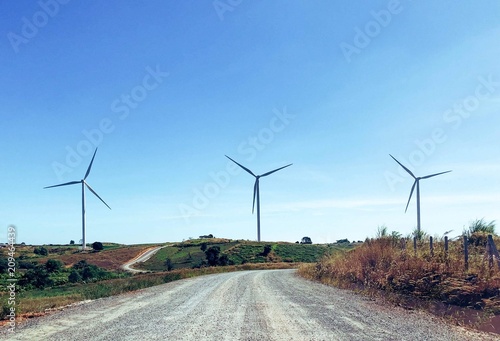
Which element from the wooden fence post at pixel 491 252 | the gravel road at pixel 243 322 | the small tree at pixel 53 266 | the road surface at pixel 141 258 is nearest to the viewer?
the gravel road at pixel 243 322

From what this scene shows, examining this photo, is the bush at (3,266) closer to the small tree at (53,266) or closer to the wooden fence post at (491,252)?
the small tree at (53,266)

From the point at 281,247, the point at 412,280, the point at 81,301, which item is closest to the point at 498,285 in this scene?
the point at 412,280

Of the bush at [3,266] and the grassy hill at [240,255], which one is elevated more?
the bush at [3,266]

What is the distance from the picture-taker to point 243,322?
1203 cm

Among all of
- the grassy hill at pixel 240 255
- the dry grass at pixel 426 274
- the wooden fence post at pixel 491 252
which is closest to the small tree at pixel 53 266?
the grassy hill at pixel 240 255

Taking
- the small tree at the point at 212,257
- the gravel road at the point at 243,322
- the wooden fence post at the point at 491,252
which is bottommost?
the small tree at the point at 212,257

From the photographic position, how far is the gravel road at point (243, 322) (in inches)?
409

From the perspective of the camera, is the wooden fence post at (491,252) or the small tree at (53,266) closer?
the wooden fence post at (491,252)

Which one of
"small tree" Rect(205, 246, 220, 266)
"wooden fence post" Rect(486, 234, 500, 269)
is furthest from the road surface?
"wooden fence post" Rect(486, 234, 500, 269)

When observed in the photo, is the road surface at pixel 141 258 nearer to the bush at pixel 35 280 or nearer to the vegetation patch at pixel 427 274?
the bush at pixel 35 280

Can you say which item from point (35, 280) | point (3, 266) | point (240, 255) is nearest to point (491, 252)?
point (35, 280)

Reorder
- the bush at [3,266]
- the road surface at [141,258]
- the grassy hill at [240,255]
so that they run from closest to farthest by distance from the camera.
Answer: the bush at [3,266] < the grassy hill at [240,255] < the road surface at [141,258]

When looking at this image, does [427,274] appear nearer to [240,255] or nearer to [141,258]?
[240,255]

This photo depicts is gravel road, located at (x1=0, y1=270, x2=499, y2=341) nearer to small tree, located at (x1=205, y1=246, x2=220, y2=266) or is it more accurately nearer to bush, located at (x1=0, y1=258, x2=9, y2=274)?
bush, located at (x1=0, y1=258, x2=9, y2=274)
